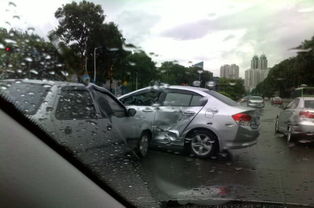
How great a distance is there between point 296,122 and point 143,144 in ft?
12.2

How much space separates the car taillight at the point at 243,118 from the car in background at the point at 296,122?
1.08 meters

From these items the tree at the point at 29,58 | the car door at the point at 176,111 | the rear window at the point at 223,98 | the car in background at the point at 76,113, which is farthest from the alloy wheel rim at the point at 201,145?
the tree at the point at 29,58

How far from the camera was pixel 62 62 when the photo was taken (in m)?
2.29

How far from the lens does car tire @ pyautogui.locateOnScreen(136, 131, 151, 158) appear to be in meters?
3.82

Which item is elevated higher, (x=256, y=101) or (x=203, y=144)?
(x=256, y=101)

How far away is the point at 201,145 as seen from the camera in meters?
5.07

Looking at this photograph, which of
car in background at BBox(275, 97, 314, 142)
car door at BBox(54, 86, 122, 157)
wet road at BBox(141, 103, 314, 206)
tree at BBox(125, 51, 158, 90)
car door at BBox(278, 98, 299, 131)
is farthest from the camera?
car door at BBox(278, 98, 299, 131)

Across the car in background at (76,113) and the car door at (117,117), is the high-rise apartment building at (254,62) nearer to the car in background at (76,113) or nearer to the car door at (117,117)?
the car door at (117,117)

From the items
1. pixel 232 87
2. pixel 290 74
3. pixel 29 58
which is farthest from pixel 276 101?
pixel 29 58

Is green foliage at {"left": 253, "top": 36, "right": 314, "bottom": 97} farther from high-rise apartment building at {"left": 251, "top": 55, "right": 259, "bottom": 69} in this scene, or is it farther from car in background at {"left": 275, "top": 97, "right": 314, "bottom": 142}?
car in background at {"left": 275, "top": 97, "right": 314, "bottom": 142}

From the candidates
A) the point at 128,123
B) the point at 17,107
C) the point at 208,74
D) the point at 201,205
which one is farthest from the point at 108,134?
the point at 208,74

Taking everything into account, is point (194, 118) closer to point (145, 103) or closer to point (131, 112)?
point (145, 103)

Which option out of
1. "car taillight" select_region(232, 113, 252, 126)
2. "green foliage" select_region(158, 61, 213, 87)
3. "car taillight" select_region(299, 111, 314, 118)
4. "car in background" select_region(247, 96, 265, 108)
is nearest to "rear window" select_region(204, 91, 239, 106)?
"car taillight" select_region(232, 113, 252, 126)

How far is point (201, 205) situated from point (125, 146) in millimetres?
753
